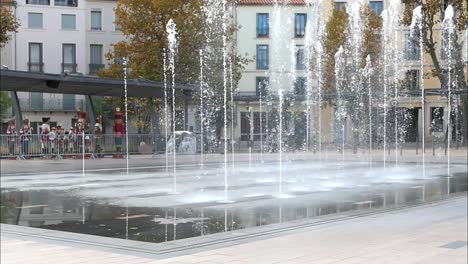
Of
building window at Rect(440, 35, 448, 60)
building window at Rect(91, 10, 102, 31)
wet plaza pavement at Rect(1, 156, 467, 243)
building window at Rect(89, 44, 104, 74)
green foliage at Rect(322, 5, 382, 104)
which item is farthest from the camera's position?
building window at Rect(91, 10, 102, 31)

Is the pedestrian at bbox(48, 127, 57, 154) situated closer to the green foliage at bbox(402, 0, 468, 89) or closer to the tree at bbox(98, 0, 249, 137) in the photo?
the tree at bbox(98, 0, 249, 137)

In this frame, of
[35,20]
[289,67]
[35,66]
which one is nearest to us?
[289,67]

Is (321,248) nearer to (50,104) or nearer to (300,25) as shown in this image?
(300,25)

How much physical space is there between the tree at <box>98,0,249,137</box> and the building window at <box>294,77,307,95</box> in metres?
8.74

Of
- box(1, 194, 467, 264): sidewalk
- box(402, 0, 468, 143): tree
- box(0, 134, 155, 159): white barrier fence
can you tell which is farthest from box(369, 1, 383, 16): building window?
box(1, 194, 467, 264): sidewalk

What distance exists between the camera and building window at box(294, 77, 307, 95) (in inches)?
1742

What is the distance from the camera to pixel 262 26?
56094mm

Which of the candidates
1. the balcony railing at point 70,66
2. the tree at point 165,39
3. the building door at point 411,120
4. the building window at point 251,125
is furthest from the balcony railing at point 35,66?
the building door at point 411,120

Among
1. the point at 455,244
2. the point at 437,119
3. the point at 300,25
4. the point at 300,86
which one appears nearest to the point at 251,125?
the point at 300,86

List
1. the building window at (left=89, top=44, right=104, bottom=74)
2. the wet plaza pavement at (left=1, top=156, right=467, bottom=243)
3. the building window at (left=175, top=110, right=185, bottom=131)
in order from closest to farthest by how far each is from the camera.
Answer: the wet plaza pavement at (left=1, top=156, right=467, bottom=243) → the building window at (left=175, top=110, right=185, bottom=131) → the building window at (left=89, top=44, right=104, bottom=74)

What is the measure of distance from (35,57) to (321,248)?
1960 inches

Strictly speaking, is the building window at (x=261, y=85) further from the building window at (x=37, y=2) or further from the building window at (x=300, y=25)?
the building window at (x=37, y=2)

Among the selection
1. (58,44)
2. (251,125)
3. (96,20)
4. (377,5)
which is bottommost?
(251,125)

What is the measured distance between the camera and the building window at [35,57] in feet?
173
